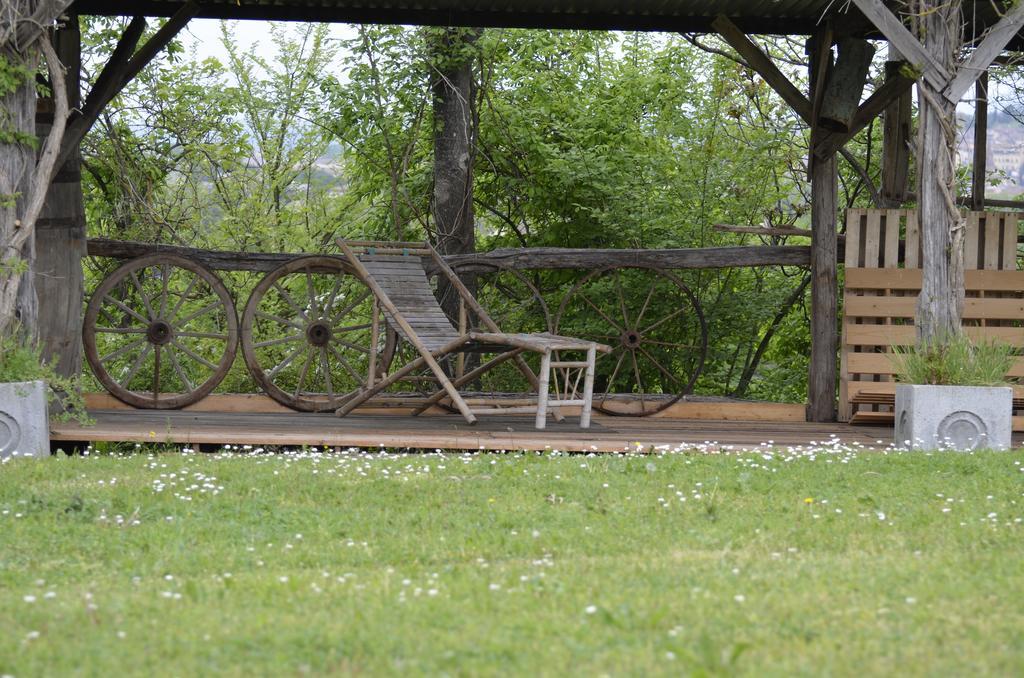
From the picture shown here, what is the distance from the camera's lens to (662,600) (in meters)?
3.34

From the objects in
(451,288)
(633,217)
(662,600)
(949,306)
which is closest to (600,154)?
(633,217)

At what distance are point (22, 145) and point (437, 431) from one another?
105 inches

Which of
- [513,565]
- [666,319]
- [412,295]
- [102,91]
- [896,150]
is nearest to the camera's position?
[513,565]

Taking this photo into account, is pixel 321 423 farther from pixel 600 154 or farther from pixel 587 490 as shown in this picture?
pixel 600 154

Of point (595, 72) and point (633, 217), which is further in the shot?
point (595, 72)

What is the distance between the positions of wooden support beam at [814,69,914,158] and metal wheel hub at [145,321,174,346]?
14.7ft

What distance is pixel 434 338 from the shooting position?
7023 millimetres

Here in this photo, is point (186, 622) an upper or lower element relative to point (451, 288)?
lower

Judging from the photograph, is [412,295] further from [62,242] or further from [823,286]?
[823,286]

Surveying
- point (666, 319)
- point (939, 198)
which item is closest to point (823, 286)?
point (666, 319)

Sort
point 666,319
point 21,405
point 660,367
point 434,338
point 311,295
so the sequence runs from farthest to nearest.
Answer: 1. point 666,319
2. point 660,367
3. point 311,295
4. point 434,338
5. point 21,405

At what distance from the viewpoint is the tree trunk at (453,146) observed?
10.2 m

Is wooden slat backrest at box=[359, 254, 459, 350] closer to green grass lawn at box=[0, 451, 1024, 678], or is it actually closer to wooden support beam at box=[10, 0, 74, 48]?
green grass lawn at box=[0, 451, 1024, 678]

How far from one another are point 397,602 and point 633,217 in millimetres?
7097
